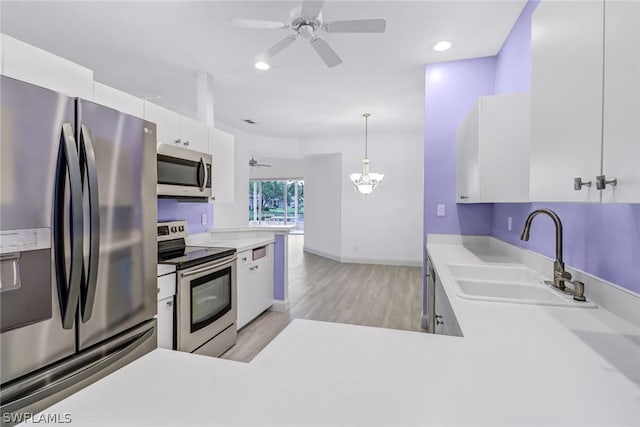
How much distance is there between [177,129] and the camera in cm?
271

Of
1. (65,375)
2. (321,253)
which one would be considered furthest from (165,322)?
(321,253)

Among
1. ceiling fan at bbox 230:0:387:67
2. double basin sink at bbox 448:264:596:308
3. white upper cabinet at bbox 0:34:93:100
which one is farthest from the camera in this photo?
ceiling fan at bbox 230:0:387:67

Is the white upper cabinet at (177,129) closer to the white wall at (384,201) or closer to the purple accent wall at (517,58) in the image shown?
the purple accent wall at (517,58)

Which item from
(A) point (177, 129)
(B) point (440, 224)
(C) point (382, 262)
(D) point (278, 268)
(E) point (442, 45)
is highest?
(E) point (442, 45)

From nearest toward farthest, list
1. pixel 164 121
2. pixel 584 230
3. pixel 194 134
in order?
pixel 584 230, pixel 164 121, pixel 194 134

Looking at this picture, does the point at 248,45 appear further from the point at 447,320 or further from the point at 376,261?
the point at 376,261

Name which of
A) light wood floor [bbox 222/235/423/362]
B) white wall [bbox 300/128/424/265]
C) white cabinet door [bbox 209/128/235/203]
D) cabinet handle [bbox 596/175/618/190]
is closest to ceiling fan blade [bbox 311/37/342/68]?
white cabinet door [bbox 209/128/235/203]

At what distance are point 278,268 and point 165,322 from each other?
187cm

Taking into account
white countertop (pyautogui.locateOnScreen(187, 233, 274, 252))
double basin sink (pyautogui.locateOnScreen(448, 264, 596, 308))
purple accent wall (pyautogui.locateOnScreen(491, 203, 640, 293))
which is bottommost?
double basin sink (pyautogui.locateOnScreen(448, 264, 596, 308))

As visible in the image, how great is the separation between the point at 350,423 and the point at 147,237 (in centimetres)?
154

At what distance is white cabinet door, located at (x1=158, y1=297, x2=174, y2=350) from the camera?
81.2 inches

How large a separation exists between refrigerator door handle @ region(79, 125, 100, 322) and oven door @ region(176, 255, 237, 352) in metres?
0.89

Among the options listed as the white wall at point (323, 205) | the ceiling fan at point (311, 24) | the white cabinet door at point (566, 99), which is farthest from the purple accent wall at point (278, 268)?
the white wall at point (323, 205)

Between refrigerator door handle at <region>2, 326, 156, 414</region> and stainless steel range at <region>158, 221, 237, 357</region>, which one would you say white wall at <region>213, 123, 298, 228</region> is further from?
refrigerator door handle at <region>2, 326, 156, 414</region>
